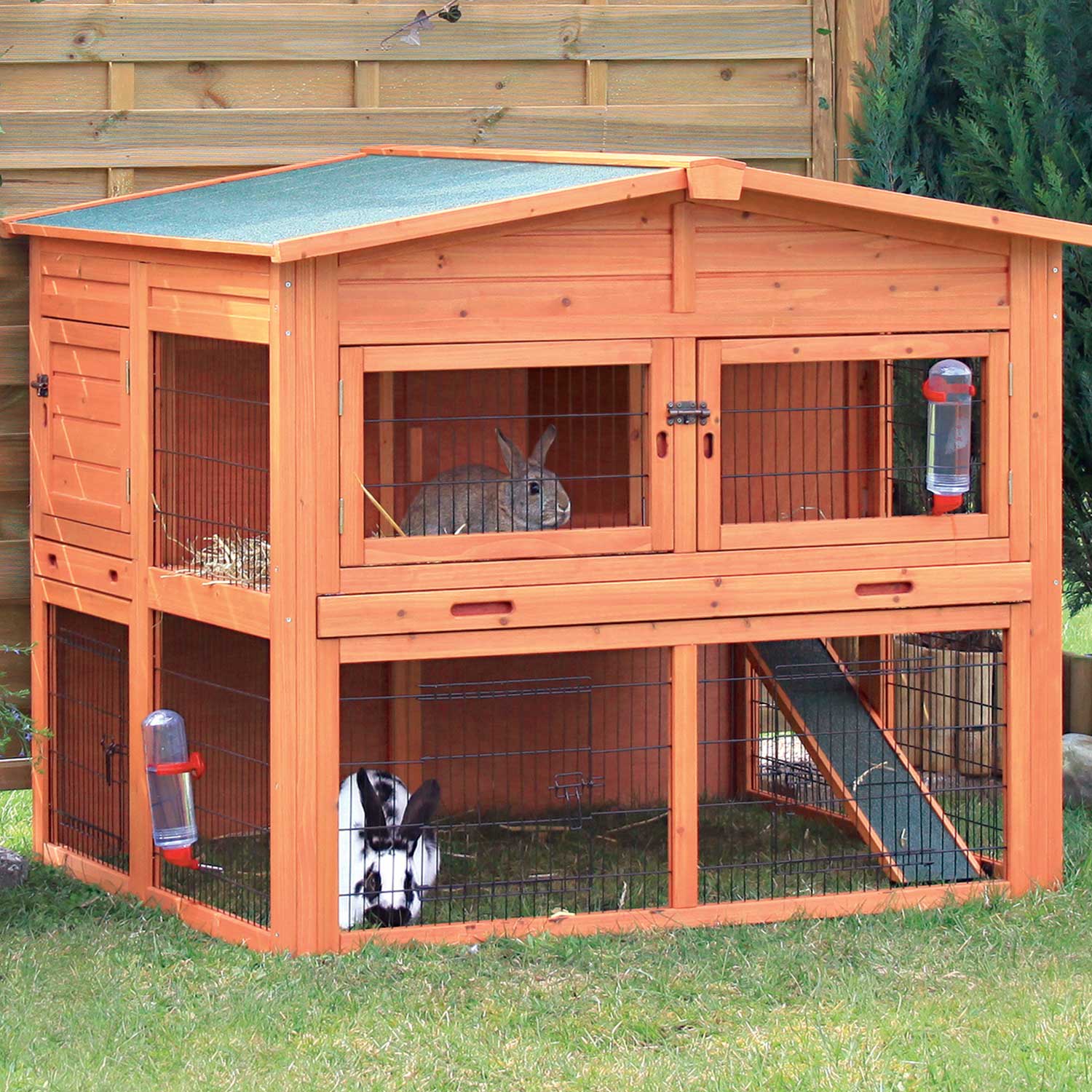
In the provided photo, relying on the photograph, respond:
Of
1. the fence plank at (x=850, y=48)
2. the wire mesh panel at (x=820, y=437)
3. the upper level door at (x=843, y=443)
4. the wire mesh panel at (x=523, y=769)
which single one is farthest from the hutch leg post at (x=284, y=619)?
the fence plank at (x=850, y=48)

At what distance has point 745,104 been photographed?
7395mm

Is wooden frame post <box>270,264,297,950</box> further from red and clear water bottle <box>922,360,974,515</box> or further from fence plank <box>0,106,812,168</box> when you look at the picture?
red and clear water bottle <box>922,360,974,515</box>

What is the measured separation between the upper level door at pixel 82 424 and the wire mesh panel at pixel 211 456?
0.14m

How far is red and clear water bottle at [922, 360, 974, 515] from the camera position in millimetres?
6055

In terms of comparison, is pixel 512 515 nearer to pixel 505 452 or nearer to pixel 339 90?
pixel 505 452

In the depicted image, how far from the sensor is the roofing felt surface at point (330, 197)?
218 inches

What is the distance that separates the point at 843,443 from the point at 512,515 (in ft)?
5.76

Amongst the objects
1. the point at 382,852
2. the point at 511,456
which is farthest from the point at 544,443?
the point at 382,852

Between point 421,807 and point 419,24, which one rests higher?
point 419,24

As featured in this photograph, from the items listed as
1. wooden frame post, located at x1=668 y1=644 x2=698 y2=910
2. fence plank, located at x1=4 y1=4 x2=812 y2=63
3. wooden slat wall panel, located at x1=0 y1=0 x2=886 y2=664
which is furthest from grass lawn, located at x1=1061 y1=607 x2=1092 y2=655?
wooden frame post, located at x1=668 y1=644 x2=698 y2=910

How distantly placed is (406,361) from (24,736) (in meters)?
2.31

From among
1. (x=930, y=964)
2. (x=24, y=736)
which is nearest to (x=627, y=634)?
(x=930, y=964)

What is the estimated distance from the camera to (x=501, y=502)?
630 cm

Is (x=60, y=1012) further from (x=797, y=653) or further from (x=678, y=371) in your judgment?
(x=797, y=653)
